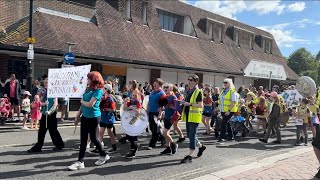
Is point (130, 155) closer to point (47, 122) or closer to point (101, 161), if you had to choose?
point (101, 161)

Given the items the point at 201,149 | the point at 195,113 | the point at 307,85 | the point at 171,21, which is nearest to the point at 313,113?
the point at 307,85

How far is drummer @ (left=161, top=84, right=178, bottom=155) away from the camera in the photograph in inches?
311

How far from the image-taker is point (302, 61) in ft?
294

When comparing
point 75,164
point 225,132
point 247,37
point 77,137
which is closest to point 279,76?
point 247,37

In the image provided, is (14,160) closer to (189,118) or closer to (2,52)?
(189,118)

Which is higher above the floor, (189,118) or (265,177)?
(189,118)

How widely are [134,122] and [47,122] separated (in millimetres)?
2008

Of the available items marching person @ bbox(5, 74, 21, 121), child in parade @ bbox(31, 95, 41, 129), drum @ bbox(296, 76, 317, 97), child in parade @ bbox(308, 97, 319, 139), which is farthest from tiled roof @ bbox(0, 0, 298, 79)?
drum @ bbox(296, 76, 317, 97)

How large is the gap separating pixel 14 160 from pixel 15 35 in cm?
1002

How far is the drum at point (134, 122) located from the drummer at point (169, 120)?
0.64 m

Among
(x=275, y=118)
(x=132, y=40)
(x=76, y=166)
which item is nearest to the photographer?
(x=76, y=166)

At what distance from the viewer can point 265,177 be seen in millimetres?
6242

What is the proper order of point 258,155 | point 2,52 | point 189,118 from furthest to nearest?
point 2,52 < point 258,155 < point 189,118

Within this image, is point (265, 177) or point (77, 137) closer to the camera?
point (265, 177)
